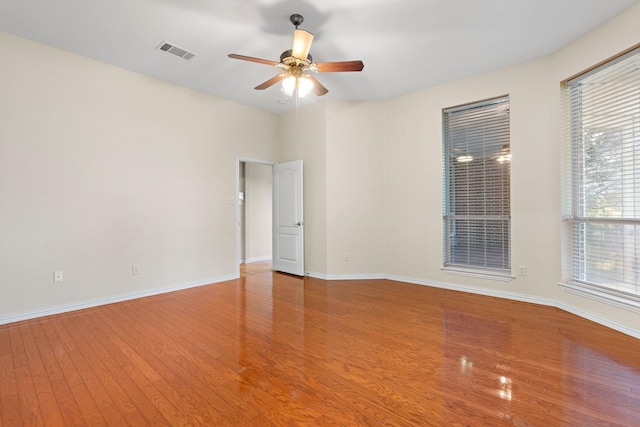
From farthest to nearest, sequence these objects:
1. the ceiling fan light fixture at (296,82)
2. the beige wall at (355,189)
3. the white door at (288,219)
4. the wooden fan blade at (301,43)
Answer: the white door at (288,219), the beige wall at (355,189), the ceiling fan light fixture at (296,82), the wooden fan blade at (301,43)

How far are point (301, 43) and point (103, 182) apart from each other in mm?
3001

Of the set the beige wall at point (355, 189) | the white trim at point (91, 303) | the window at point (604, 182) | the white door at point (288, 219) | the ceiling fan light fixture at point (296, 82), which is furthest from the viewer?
the white door at point (288, 219)

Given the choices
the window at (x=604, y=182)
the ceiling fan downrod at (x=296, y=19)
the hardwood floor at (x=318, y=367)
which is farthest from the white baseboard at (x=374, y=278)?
the ceiling fan downrod at (x=296, y=19)

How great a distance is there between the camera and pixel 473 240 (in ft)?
14.2

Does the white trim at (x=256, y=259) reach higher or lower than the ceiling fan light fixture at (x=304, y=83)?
lower

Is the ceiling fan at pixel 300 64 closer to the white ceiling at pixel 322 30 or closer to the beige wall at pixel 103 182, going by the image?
the white ceiling at pixel 322 30

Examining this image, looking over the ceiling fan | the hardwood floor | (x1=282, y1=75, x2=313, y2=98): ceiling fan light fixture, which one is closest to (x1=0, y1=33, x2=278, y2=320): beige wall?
the hardwood floor

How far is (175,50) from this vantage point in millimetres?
3467

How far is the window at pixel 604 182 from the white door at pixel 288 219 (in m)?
3.75

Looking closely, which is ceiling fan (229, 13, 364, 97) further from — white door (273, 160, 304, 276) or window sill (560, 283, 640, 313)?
window sill (560, 283, 640, 313)

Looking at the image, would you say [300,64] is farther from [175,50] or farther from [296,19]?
[175,50]

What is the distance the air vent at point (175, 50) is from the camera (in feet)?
11.0

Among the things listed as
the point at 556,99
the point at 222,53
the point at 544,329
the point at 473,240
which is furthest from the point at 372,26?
the point at 544,329

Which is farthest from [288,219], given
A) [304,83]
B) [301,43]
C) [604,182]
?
[604,182]
